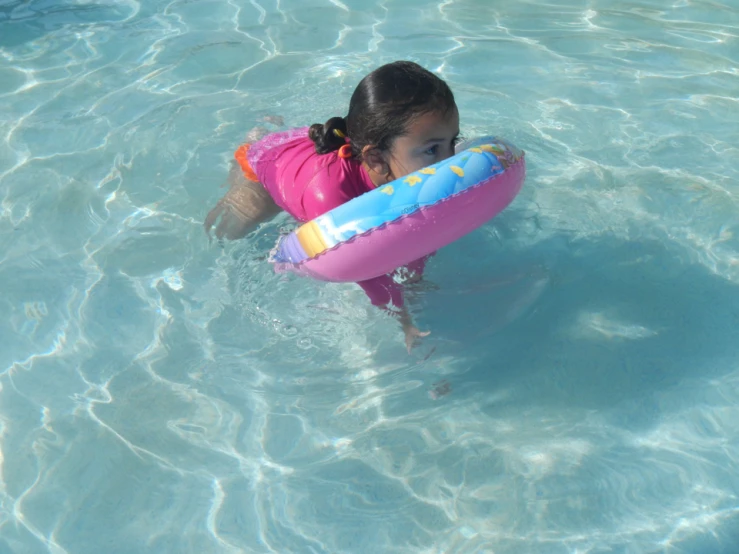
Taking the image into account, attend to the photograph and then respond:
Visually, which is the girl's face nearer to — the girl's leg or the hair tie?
the hair tie

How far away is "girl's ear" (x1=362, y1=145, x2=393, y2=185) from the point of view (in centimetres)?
351

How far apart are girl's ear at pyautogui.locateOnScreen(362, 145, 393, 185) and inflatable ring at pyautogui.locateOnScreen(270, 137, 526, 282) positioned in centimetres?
35

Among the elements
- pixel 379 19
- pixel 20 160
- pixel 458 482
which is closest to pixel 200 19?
pixel 379 19

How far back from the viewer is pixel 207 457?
3301 millimetres

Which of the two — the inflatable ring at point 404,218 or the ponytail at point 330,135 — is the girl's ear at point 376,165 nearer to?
the ponytail at point 330,135

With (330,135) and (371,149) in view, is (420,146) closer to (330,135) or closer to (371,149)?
(371,149)

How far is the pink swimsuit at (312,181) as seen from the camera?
11.7 ft

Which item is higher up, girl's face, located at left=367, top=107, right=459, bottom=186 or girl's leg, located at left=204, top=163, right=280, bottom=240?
girl's face, located at left=367, top=107, right=459, bottom=186

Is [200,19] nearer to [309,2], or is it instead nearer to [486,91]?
[309,2]

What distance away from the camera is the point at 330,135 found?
12.0 feet

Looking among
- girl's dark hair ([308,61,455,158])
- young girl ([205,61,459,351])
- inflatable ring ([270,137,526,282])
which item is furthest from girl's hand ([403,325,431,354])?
girl's dark hair ([308,61,455,158])

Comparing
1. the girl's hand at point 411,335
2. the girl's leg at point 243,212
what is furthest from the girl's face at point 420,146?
the girl's leg at point 243,212

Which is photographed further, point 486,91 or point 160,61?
point 160,61

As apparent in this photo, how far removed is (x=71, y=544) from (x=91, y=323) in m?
1.21
